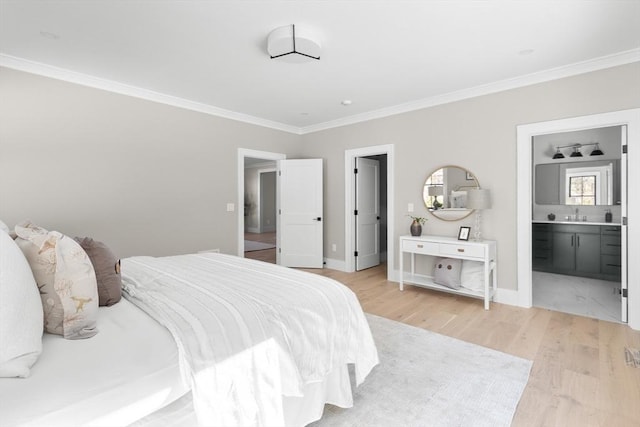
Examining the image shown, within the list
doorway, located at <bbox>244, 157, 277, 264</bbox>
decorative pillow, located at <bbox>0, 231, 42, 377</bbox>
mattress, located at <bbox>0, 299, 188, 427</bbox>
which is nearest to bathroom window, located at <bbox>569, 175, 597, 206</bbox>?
mattress, located at <bbox>0, 299, 188, 427</bbox>

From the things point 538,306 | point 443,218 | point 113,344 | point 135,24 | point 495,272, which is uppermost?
point 135,24

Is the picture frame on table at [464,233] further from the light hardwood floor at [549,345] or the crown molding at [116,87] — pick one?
the crown molding at [116,87]

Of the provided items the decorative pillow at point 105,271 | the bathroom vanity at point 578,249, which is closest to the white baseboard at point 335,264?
the bathroom vanity at point 578,249

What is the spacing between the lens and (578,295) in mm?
4016

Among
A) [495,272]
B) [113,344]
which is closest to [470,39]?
[495,272]

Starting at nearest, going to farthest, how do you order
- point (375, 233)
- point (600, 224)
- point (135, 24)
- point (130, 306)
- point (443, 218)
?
point (130, 306) → point (135, 24) → point (443, 218) → point (600, 224) → point (375, 233)

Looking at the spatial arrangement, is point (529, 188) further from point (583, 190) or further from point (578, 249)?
point (583, 190)

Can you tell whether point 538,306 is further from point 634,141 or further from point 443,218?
point 634,141

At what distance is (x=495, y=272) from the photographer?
3.72 metres

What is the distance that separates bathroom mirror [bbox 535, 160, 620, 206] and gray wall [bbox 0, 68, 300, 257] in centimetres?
518

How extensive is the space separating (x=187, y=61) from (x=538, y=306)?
465 centimetres

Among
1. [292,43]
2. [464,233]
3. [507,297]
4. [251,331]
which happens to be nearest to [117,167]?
[292,43]

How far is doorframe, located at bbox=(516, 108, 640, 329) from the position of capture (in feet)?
9.66

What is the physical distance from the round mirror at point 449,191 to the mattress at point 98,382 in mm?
3730
